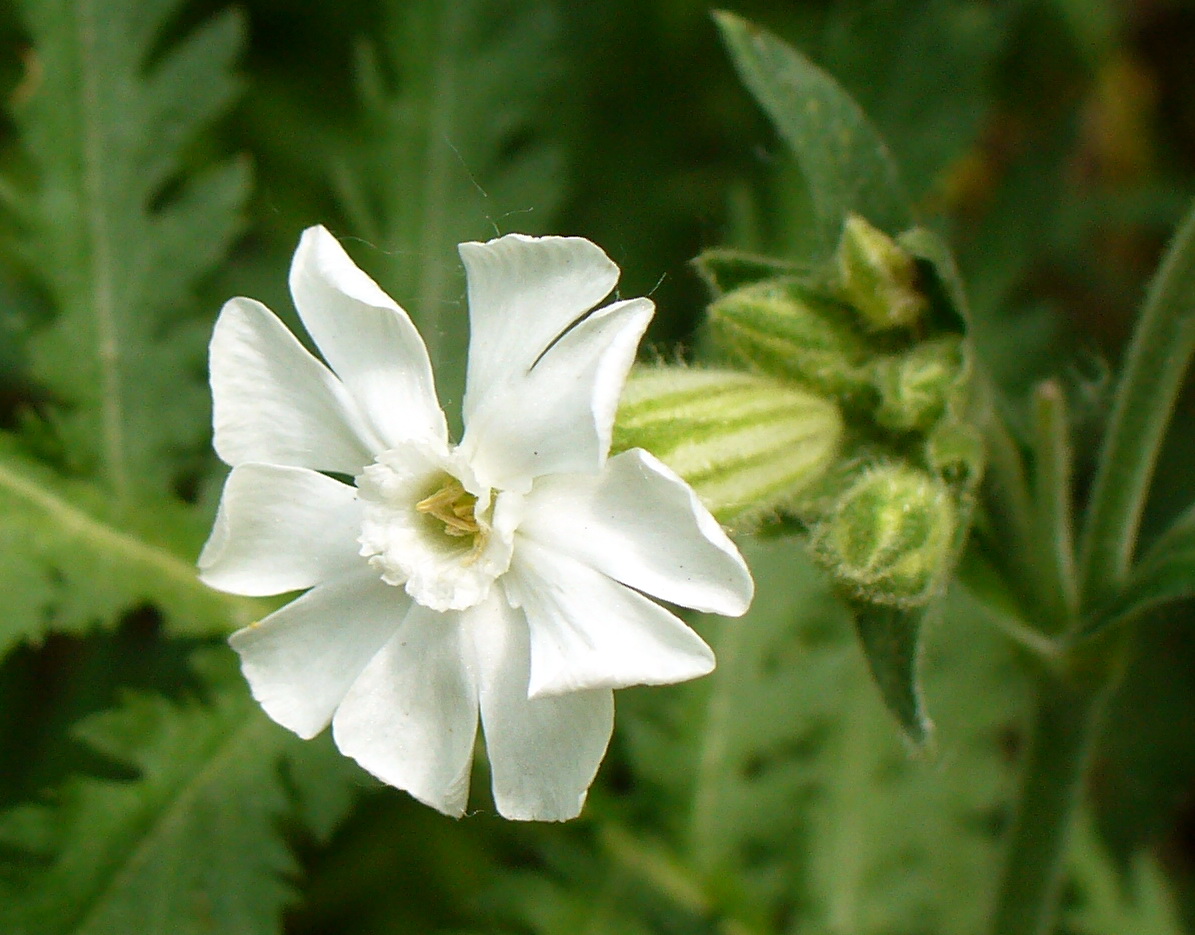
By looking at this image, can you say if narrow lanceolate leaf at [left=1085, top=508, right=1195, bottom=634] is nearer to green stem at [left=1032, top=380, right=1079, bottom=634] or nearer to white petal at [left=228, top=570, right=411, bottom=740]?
green stem at [left=1032, top=380, right=1079, bottom=634]

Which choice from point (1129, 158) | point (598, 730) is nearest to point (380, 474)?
point (598, 730)

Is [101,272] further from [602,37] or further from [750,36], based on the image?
[602,37]

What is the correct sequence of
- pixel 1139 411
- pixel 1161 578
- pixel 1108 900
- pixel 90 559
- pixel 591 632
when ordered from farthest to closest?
pixel 1108 900 < pixel 90 559 < pixel 1139 411 < pixel 1161 578 < pixel 591 632

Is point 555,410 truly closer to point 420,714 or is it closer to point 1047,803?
point 420,714

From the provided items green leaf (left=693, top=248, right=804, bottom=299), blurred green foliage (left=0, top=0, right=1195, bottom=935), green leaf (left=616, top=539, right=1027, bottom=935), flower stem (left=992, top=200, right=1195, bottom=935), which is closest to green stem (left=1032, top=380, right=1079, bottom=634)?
flower stem (left=992, top=200, right=1195, bottom=935)

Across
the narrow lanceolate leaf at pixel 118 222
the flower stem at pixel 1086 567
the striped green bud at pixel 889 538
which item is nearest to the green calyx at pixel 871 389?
the striped green bud at pixel 889 538

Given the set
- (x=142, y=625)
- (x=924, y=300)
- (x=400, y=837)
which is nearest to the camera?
(x=924, y=300)

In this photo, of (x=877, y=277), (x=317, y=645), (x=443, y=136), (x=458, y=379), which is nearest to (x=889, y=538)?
(x=877, y=277)
